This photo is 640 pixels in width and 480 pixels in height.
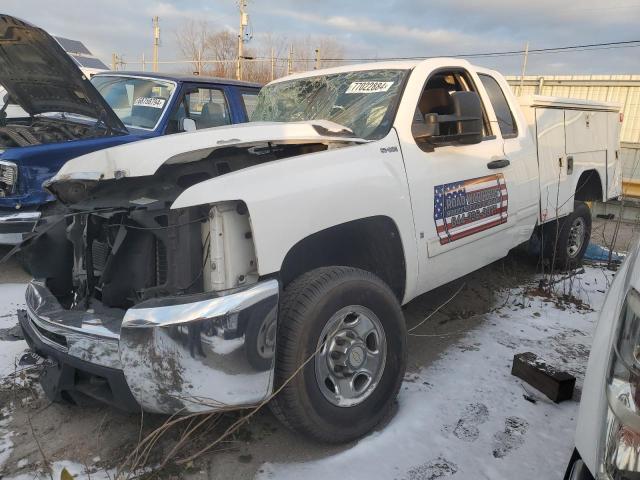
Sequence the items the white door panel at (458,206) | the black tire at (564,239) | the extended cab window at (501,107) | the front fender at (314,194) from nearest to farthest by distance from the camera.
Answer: the front fender at (314,194)
the white door panel at (458,206)
the extended cab window at (501,107)
the black tire at (564,239)

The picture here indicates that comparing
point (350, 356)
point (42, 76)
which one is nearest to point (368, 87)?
point (350, 356)

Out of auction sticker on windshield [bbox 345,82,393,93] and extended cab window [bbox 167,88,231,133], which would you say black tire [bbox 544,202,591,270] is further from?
extended cab window [bbox 167,88,231,133]

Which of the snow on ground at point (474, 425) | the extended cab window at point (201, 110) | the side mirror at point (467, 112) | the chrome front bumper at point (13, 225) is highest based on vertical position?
the extended cab window at point (201, 110)

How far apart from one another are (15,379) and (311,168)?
2.18 m

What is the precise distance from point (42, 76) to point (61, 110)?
51 centimetres

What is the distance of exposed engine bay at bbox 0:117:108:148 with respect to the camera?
5125mm

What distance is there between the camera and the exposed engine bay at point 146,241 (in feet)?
7.65

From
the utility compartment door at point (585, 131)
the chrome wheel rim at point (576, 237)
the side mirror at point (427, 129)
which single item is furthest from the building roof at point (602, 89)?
the side mirror at point (427, 129)

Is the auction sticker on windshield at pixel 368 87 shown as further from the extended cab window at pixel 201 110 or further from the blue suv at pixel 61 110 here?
the extended cab window at pixel 201 110

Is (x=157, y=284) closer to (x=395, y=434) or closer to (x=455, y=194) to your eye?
(x=395, y=434)

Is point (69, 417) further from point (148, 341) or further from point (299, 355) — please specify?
point (299, 355)

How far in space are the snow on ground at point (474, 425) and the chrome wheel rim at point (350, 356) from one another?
268 millimetres

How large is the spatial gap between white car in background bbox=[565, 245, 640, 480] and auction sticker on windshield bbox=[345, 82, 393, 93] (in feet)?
7.30

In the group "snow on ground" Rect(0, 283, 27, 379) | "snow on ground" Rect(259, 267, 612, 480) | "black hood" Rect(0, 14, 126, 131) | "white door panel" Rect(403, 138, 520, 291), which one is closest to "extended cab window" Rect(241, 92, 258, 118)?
"black hood" Rect(0, 14, 126, 131)
